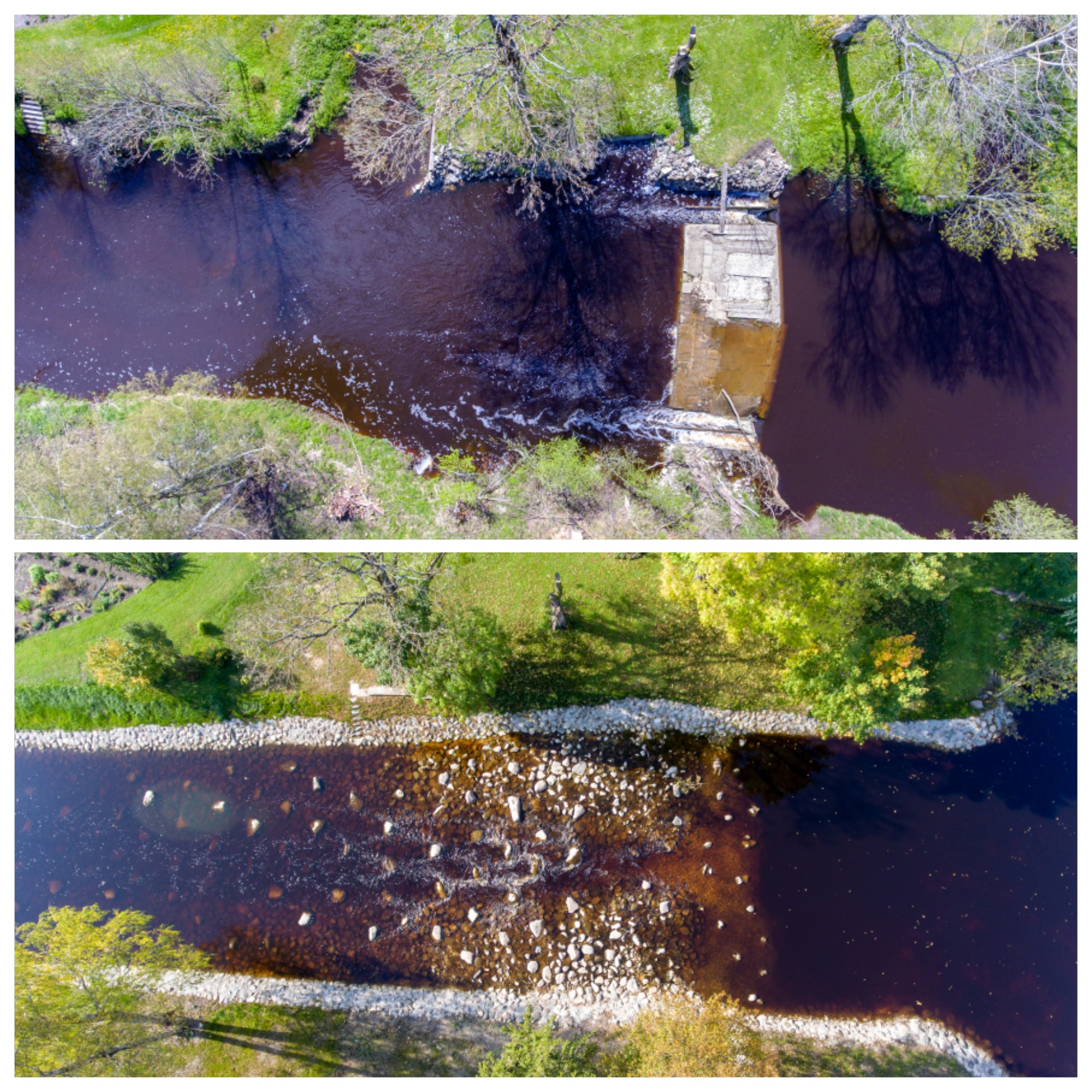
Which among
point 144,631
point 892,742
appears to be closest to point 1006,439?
point 892,742

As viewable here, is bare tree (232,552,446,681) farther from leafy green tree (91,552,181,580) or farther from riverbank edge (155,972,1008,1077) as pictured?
riverbank edge (155,972,1008,1077)

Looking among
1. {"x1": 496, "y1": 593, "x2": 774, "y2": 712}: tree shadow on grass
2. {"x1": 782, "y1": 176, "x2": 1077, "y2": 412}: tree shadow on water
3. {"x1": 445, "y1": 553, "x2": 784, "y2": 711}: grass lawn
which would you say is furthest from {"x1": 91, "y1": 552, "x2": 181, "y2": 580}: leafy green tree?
{"x1": 782, "y1": 176, "x2": 1077, "y2": 412}: tree shadow on water

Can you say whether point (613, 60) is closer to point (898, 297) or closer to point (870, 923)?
point (898, 297)

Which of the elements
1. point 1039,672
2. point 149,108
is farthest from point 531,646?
point 149,108

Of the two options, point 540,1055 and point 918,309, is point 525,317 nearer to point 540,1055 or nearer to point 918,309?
point 918,309

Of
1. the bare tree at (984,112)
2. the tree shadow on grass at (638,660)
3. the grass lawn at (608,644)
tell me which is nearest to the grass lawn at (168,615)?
the grass lawn at (608,644)
